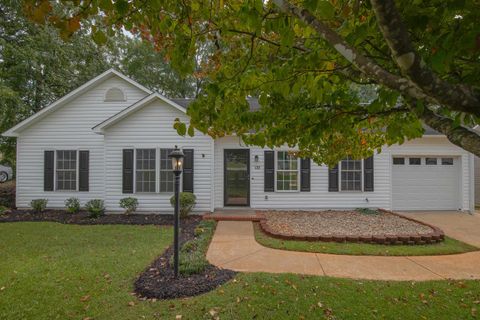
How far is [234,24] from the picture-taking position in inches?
98.0

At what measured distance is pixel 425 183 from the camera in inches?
435

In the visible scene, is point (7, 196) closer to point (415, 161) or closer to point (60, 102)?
point (60, 102)

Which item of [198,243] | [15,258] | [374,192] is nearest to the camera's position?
[15,258]

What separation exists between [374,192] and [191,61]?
34.2ft

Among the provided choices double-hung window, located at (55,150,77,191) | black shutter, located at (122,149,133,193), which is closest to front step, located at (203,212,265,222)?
black shutter, located at (122,149,133,193)

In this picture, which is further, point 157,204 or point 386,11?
point 157,204

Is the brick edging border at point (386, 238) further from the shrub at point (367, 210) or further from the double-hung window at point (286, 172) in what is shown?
the double-hung window at point (286, 172)

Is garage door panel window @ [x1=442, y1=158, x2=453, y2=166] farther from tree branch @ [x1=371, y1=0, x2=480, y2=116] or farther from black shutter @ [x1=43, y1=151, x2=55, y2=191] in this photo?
black shutter @ [x1=43, y1=151, x2=55, y2=191]

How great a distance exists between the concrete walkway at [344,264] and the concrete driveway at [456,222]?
1553 millimetres

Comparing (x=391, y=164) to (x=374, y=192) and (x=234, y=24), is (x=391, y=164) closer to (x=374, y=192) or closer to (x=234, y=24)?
(x=374, y=192)

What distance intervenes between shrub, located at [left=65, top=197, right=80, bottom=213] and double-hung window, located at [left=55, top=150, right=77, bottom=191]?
0.55 metres

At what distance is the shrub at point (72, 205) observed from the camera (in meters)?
10.5

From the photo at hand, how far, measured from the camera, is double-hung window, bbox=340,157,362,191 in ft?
35.2

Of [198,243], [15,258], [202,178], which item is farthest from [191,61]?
[202,178]
